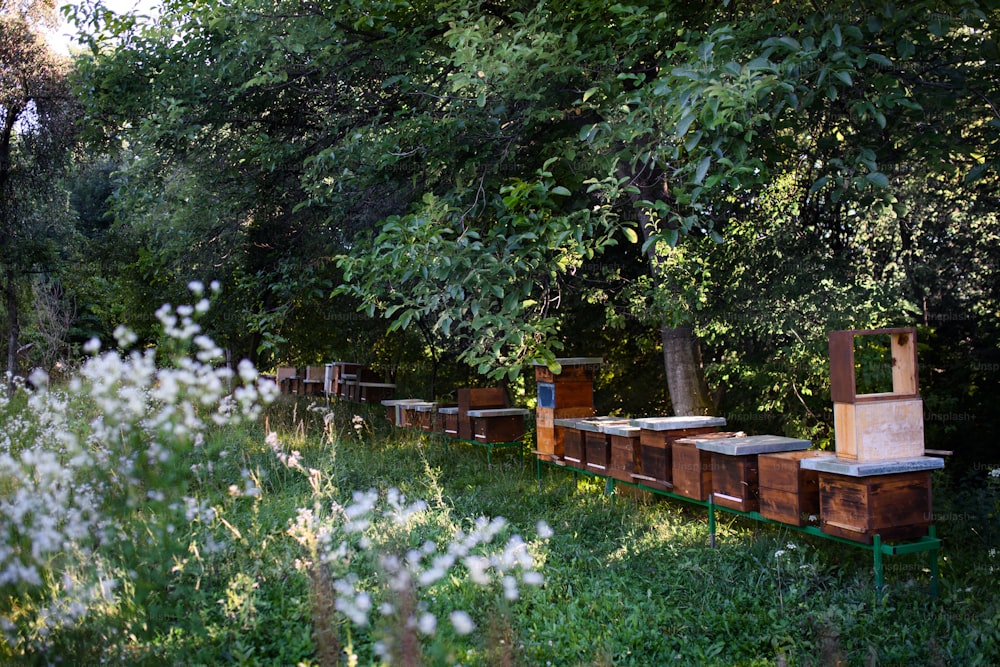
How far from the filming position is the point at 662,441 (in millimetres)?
5535

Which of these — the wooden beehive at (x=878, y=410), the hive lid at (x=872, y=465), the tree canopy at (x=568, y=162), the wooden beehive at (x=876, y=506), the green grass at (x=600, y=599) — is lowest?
the green grass at (x=600, y=599)

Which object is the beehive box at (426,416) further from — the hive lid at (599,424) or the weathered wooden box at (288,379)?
the weathered wooden box at (288,379)

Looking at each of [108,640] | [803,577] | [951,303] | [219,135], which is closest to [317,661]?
[108,640]

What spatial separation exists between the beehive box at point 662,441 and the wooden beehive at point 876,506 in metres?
1.28

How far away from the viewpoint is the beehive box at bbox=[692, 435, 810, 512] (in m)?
4.78

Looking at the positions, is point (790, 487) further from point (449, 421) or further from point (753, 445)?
point (449, 421)

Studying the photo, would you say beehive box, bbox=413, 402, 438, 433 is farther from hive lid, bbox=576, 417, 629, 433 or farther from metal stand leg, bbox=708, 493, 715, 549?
metal stand leg, bbox=708, 493, 715, 549

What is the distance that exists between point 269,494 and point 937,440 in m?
7.21

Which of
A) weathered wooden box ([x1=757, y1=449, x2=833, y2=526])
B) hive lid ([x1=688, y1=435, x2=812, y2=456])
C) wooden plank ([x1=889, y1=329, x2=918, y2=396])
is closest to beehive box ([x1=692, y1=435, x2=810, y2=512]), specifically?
hive lid ([x1=688, y1=435, x2=812, y2=456])

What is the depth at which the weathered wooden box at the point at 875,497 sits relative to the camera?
4090mm

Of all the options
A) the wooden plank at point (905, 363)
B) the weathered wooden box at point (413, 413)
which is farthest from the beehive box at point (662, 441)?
the weathered wooden box at point (413, 413)

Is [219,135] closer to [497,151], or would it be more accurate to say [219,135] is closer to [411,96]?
[411,96]

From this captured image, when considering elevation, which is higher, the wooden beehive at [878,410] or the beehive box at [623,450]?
the wooden beehive at [878,410]

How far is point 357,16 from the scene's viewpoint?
6570 mm
